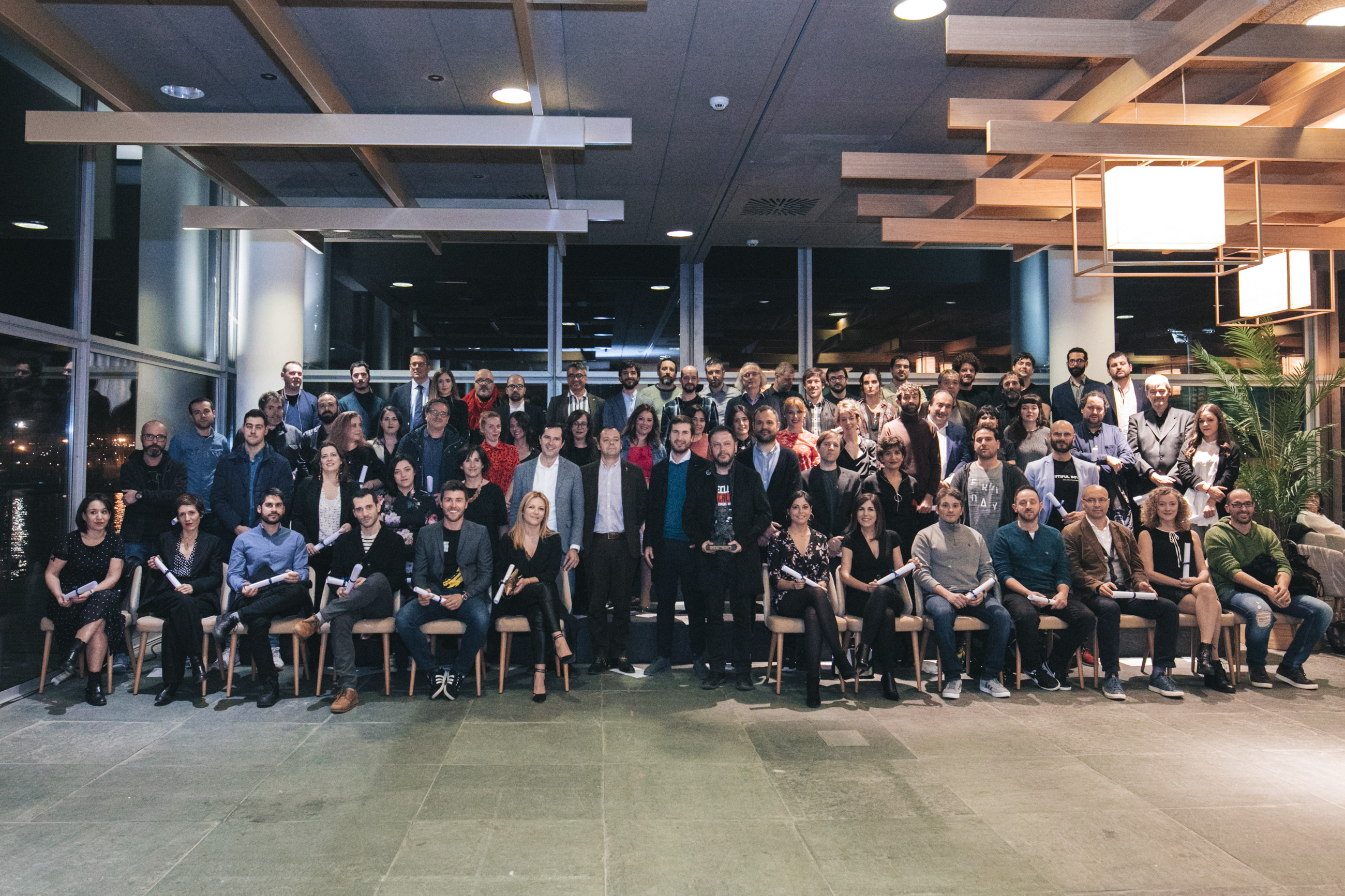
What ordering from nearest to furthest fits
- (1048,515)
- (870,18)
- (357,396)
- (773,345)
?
1. (870,18)
2. (1048,515)
3. (357,396)
4. (773,345)

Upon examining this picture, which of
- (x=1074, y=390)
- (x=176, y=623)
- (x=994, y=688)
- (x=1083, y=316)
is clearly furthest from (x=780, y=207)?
(x=176, y=623)

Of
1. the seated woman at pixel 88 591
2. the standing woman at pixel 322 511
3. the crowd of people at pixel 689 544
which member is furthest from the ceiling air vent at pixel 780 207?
the seated woman at pixel 88 591

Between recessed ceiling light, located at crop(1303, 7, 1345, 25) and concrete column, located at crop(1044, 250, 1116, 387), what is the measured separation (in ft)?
13.3

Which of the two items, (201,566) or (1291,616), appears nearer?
(201,566)

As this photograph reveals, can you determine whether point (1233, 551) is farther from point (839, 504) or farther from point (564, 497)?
point (564, 497)

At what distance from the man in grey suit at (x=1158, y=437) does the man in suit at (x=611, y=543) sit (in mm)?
3688

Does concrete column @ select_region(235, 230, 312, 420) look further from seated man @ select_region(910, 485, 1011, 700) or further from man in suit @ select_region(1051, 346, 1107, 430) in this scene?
man in suit @ select_region(1051, 346, 1107, 430)

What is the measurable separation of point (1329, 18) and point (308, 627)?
238 inches

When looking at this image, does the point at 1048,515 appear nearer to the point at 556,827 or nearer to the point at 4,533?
the point at 556,827

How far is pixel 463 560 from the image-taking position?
5.07 m

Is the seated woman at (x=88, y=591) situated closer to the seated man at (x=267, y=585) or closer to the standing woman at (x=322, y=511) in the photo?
the seated man at (x=267, y=585)

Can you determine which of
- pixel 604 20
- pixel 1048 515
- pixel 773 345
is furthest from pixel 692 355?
pixel 604 20

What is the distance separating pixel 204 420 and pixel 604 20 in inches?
151

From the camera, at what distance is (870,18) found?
4344 millimetres
